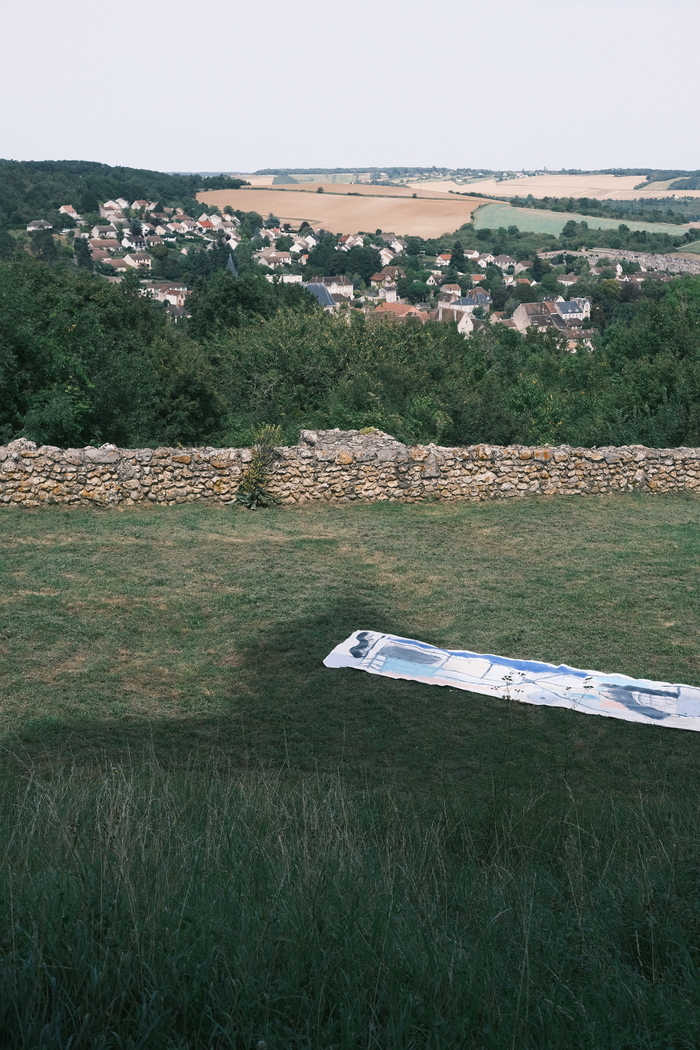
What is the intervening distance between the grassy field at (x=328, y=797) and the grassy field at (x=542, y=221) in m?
124

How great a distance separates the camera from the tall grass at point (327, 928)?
2828 mm

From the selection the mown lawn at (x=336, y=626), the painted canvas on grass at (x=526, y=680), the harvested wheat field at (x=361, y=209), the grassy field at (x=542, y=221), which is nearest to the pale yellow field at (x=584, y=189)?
the grassy field at (x=542, y=221)

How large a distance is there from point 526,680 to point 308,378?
18113 millimetres

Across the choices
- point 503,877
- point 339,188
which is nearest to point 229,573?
point 503,877

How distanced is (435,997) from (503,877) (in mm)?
1385

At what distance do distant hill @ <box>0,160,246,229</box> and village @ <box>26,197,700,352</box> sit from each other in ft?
9.04

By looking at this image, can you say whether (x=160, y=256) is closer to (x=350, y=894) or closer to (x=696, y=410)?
(x=696, y=410)

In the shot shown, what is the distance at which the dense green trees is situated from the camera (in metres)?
16.1

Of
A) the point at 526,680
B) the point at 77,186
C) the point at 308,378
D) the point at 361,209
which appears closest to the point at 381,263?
the point at 361,209

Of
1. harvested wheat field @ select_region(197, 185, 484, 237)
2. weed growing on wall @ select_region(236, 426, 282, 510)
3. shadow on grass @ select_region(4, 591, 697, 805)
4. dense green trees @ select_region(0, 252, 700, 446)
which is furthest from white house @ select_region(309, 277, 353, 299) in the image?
shadow on grass @ select_region(4, 591, 697, 805)

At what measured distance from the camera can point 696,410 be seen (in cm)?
1880

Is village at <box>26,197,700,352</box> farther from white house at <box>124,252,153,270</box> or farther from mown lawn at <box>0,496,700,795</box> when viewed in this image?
mown lawn at <box>0,496,700,795</box>

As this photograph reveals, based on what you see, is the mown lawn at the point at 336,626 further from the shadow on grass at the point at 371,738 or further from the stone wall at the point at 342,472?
the stone wall at the point at 342,472

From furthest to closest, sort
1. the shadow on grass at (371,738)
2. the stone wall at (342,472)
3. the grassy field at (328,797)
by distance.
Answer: the stone wall at (342,472) → the shadow on grass at (371,738) → the grassy field at (328,797)
